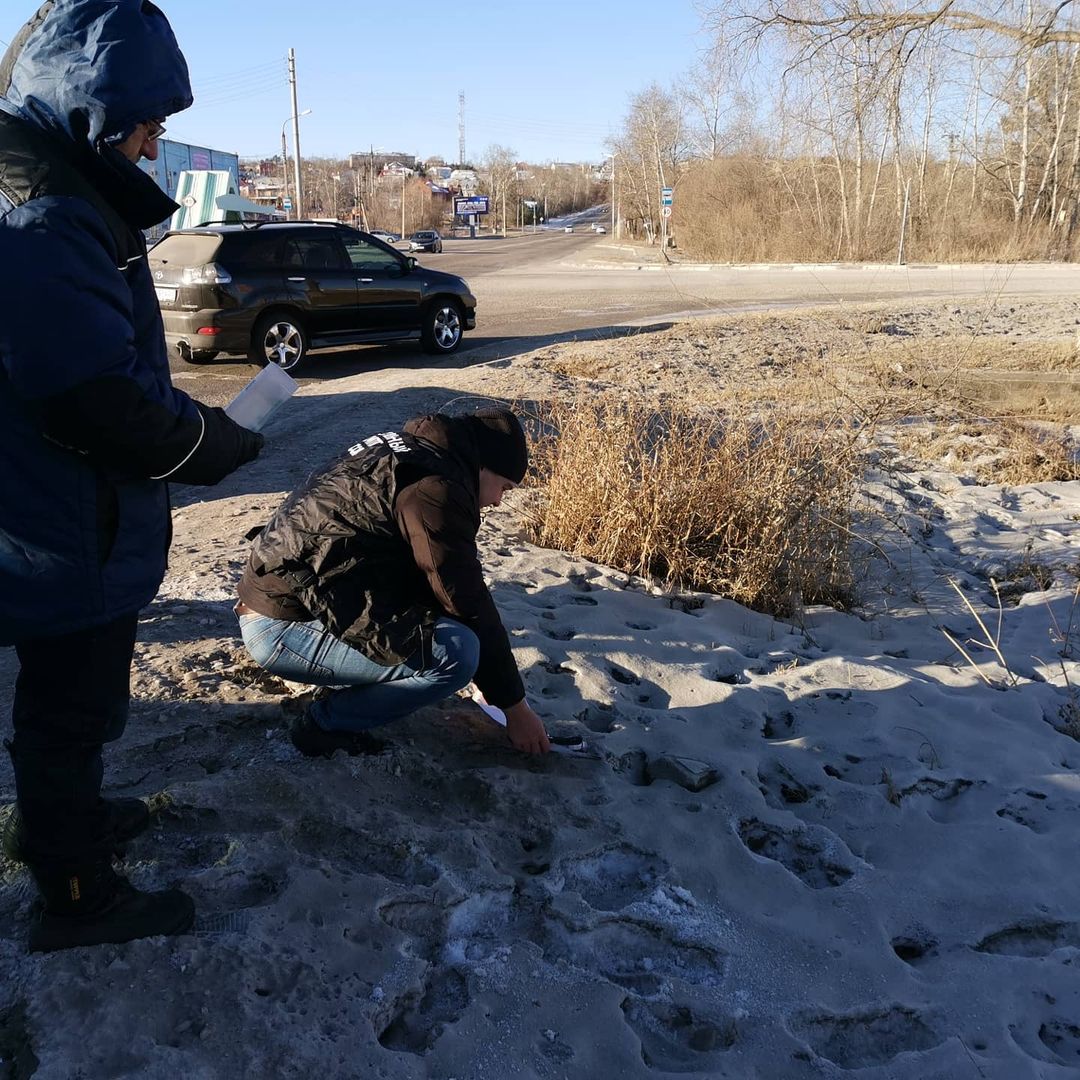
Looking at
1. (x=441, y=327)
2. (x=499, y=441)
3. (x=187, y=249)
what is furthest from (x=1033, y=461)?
(x=187, y=249)

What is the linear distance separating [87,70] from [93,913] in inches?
67.1

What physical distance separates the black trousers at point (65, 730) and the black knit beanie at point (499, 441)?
3.66ft

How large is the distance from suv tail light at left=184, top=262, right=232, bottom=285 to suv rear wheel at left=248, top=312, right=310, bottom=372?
621 mm

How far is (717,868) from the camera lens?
300 cm

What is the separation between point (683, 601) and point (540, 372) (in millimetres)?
5130

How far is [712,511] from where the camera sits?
5504 mm

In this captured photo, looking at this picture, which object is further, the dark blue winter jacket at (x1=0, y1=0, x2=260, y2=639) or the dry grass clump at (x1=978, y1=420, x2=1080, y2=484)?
the dry grass clump at (x1=978, y1=420, x2=1080, y2=484)

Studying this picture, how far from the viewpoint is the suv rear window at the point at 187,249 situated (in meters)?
11.0

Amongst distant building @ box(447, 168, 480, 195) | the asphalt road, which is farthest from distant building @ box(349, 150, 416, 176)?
the asphalt road

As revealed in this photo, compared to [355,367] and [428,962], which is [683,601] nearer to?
[428,962]

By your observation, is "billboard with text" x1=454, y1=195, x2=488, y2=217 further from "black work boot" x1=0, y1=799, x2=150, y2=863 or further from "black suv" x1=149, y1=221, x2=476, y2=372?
"black work boot" x1=0, y1=799, x2=150, y2=863

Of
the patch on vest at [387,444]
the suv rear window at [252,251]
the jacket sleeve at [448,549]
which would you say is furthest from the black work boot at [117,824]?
the suv rear window at [252,251]

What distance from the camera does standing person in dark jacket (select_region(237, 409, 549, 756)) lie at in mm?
2771

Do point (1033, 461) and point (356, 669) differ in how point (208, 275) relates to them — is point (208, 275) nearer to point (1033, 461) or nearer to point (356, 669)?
point (1033, 461)
